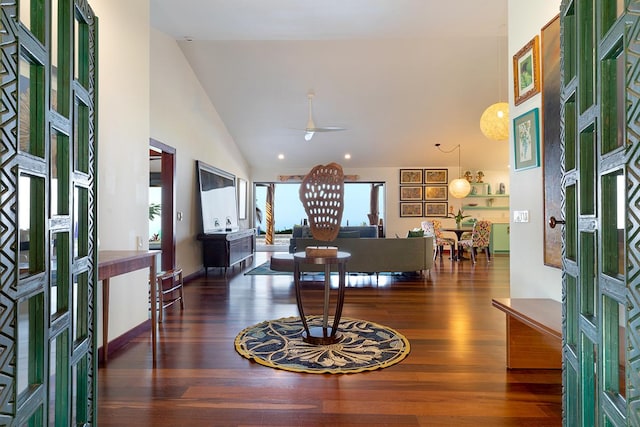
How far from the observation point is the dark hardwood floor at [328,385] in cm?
201

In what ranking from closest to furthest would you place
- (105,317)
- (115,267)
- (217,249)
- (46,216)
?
(46,216) → (115,267) → (105,317) → (217,249)

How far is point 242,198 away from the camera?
1022cm

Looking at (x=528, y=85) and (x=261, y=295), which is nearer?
(x=528, y=85)

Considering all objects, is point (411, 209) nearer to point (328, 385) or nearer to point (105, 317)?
point (328, 385)

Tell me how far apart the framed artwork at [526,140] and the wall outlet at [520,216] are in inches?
14.6

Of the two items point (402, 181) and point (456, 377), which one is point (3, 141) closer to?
A: point (456, 377)

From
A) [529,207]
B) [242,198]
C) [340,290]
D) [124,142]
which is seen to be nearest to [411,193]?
[242,198]

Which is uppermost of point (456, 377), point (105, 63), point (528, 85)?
point (105, 63)

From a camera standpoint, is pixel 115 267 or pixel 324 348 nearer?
pixel 115 267

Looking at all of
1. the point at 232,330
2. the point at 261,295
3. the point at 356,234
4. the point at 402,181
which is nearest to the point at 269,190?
the point at 402,181

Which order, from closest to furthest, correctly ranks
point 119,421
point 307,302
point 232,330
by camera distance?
point 119,421, point 232,330, point 307,302

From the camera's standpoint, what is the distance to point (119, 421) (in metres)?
1.97

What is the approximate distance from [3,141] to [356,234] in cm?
658

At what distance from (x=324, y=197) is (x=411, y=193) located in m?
8.50
